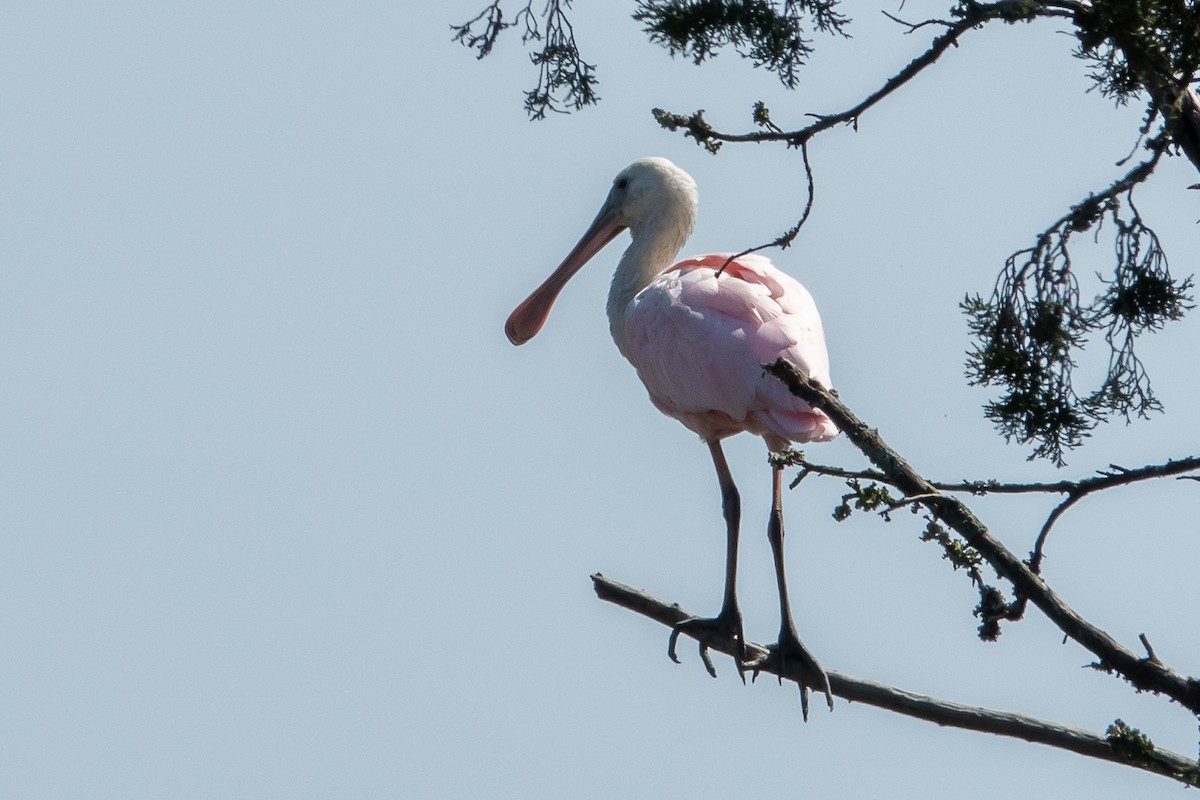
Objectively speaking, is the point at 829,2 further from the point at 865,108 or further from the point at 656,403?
the point at 656,403

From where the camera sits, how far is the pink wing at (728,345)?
424 inches

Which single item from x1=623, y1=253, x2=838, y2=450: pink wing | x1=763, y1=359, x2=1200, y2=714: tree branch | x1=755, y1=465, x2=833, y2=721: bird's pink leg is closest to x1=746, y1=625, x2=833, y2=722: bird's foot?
x1=755, y1=465, x2=833, y2=721: bird's pink leg

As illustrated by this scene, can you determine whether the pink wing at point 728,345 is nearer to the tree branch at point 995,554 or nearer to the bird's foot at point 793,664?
the bird's foot at point 793,664

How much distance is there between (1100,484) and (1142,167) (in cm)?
124

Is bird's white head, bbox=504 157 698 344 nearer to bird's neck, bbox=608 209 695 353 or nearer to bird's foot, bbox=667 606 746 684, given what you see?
bird's neck, bbox=608 209 695 353

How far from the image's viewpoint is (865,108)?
779 centimetres

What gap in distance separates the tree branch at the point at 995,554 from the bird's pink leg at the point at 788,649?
6.34 feet

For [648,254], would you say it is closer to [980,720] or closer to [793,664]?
[793,664]

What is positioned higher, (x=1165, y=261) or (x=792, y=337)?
(x=792, y=337)

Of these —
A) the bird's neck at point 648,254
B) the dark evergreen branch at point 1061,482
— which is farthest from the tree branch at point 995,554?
the bird's neck at point 648,254

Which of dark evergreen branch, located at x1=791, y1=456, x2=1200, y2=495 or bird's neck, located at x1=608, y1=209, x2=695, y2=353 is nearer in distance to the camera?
dark evergreen branch, located at x1=791, y1=456, x2=1200, y2=495

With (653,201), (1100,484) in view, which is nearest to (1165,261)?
(1100,484)

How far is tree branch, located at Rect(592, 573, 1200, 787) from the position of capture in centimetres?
791

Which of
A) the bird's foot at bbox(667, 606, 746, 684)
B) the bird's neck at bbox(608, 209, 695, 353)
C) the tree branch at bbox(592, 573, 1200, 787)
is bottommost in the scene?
the tree branch at bbox(592, 573, 1200, 787)
